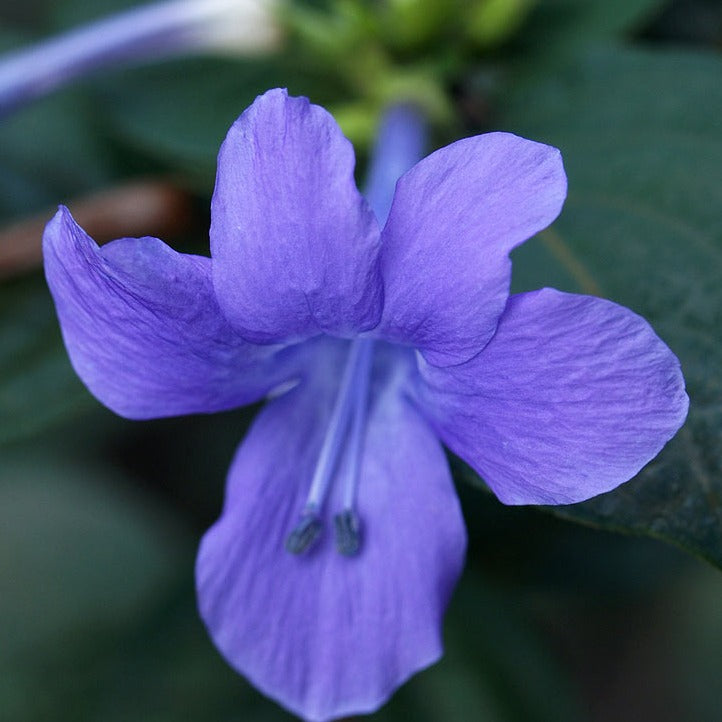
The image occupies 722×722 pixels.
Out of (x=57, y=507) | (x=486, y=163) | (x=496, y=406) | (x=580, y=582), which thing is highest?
(x=486, y=163)

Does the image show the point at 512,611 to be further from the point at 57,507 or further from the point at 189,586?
the point at 57,507

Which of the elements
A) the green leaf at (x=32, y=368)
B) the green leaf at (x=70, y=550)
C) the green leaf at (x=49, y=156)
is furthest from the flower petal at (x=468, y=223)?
the green leaf at (x=70, y=550)

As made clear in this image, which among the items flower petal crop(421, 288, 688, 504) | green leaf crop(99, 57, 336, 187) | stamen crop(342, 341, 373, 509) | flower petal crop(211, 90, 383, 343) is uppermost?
flower petal crop(211, 90, 383, 343)

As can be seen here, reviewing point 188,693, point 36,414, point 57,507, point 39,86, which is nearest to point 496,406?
point 36,414

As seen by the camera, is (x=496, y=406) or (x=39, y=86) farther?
(x=39, y=86)

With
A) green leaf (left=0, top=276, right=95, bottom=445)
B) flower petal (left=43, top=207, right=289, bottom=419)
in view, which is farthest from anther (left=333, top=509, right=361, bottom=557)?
green leaf (left=0, top=276, right=95, bottom=445)

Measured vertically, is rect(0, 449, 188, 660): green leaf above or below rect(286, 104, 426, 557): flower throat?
below

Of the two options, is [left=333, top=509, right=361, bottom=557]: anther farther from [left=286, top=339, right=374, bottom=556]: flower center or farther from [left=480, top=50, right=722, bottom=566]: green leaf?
[left=480, top=50, right=722, bottom=566]: green leaf
